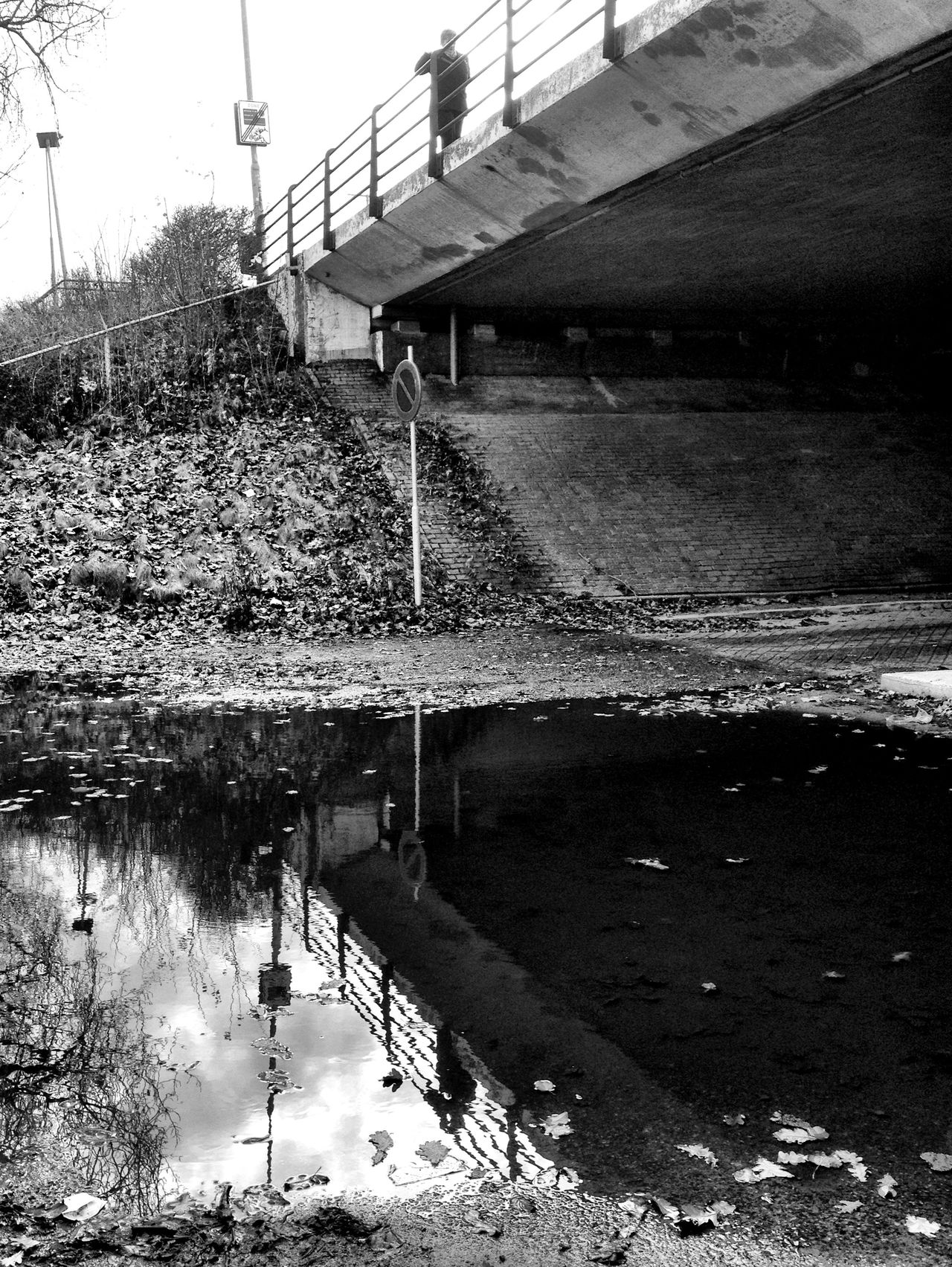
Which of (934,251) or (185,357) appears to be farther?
(185,357)

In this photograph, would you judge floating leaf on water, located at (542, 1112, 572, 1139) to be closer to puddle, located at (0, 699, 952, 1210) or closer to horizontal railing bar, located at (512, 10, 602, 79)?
puddle, located at (0, 699, 952, 1210)

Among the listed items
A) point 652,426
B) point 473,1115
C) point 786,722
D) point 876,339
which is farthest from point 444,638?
point 876,339

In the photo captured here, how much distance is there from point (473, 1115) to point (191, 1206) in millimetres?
787

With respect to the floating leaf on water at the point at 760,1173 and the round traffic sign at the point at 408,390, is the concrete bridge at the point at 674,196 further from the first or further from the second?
the floating leaf on water at the point at 760,1173

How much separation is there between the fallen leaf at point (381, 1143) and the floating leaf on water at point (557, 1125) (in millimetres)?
413

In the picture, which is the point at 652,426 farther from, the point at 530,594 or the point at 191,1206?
the point at 191,1206

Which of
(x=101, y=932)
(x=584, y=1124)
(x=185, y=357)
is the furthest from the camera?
(x=185, y=357)

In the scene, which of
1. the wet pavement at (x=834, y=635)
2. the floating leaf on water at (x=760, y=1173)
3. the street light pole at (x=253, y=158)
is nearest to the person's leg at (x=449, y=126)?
the wet pavement at (x=834, y=635)

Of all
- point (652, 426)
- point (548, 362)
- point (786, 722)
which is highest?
point (548, 362)

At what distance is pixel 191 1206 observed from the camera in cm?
271

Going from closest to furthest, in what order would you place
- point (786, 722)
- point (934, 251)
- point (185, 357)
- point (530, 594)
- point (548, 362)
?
1. point (786, 722)
2. point (530, 594)
3. point (934, 251)
4. point (185, 357)
5. point (548, 362)

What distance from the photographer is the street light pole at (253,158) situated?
30.6 m

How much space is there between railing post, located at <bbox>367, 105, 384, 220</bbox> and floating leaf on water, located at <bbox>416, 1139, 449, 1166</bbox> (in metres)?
18.2

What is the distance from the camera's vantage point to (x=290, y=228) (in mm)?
24281
